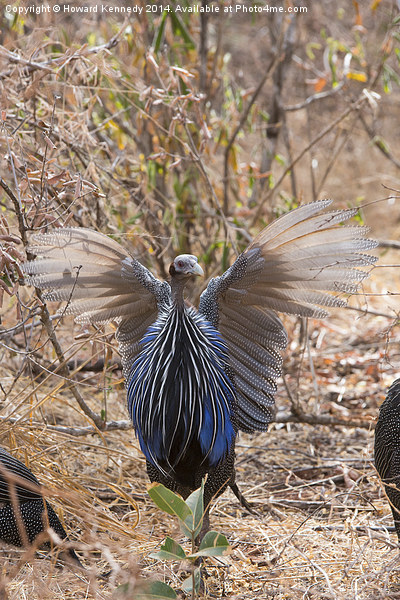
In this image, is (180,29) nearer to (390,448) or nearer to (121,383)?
(121,383)

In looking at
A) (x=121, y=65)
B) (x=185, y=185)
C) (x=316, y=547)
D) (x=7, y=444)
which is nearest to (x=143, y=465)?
(x=7, y=444)

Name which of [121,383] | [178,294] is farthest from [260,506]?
[178,294]

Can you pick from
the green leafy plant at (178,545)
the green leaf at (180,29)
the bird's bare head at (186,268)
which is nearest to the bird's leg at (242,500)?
the green leafy plant at (178,545)

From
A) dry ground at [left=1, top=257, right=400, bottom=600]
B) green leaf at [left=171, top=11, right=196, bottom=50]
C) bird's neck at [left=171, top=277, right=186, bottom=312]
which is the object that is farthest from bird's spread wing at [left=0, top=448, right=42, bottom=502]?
green leaf at [left=171, top=11, right=196, bottom=50]

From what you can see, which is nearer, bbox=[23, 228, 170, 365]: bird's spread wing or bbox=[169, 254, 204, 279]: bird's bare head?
bbox=[169, 254, 204, 279]: bird's bare head

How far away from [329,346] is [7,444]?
2.52m

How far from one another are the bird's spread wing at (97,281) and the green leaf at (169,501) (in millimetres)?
925

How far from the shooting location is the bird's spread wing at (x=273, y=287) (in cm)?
257

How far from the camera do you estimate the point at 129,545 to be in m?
2.55

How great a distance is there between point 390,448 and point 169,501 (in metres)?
0.81

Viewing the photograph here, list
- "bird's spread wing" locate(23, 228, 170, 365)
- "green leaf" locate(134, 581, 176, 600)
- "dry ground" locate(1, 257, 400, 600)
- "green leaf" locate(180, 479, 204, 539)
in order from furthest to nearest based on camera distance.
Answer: "bird's spread wing" locate(23, 228, 170, 365)
"dry ground" locate(1, 257, 400, 600)
"green leaf" locate(180, 479, 204, 539)
"green leaf" locate(134, 581, 176, 600)

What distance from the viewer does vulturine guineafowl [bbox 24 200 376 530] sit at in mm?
2449

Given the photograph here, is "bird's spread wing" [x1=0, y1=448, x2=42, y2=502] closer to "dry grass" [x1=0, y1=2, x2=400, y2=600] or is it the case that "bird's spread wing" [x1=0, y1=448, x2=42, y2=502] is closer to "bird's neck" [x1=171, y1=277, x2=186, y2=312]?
"dry grass" [x1=0, y1=2, x2=400, y2=600]

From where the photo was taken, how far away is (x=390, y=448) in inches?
91.4
